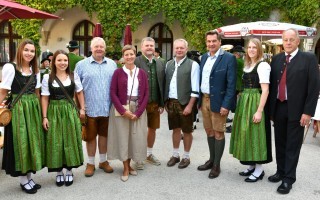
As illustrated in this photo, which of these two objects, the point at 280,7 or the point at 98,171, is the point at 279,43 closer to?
the point at 280,7

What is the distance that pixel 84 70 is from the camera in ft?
13.5

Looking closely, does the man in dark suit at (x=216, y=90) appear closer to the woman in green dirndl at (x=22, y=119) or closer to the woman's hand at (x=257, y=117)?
the woman's hand at (x=257, y=117)

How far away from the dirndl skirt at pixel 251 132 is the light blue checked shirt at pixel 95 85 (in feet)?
5.54

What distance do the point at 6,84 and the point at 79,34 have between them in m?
11.9

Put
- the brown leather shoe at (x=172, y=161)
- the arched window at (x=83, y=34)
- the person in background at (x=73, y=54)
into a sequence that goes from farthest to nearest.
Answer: the arched window at (x=83, y=34)
the person in background at (x=73, y=54)
the brown leather shoe at (x=172, y=161)

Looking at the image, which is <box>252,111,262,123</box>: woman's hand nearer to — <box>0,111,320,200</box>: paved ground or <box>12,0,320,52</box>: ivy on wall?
<box>0,111,320,200</box>: paved ground

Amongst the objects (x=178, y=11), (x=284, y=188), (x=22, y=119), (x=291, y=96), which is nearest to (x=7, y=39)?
(x=178, y=11)

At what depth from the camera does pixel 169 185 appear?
13.2 ft

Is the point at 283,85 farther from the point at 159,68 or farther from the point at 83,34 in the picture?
the point at 83,34

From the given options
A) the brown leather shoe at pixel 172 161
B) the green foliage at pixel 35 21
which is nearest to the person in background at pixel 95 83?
the brown leather shoe at pixel 172 161

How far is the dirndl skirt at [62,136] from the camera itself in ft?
12.3

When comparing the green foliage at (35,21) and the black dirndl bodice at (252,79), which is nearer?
the black dirndl bodice at (252,79)

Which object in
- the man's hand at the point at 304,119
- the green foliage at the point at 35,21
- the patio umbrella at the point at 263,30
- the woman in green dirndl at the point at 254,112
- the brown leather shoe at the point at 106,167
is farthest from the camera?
the green foliage at the point at 35,21

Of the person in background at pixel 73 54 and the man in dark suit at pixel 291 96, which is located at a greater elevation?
the person in background at pixel 73 54
